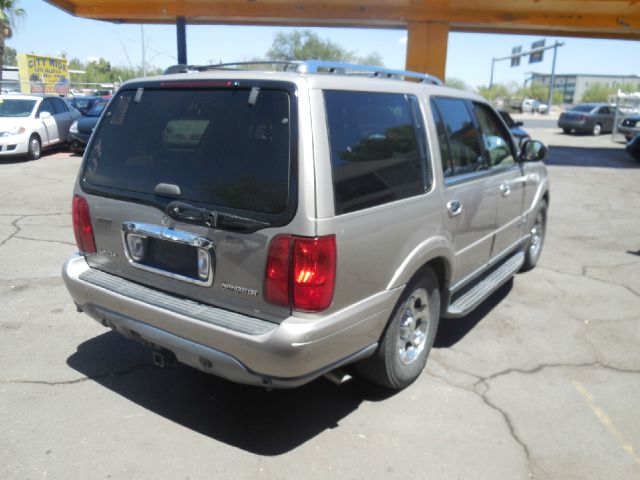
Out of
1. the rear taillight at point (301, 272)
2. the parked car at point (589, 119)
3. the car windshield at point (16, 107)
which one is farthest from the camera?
the parked car at point (589, 119)

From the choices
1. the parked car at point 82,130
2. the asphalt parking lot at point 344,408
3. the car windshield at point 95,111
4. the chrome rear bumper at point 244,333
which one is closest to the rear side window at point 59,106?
the parked car at point 82,130

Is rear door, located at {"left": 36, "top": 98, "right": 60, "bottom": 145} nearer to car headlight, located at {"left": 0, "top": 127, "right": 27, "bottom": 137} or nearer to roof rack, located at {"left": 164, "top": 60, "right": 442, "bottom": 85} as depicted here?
car headlight, located at {"left": 0, "top": 127, "right": 27, "bottom": 137}

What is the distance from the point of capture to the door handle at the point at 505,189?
4566 millimetres

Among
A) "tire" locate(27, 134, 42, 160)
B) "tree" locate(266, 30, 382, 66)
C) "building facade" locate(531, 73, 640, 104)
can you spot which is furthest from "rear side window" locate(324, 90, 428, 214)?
"building facade" locate(531, 73, 640, 104)

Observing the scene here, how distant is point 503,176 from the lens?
463cm

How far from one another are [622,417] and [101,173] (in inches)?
140

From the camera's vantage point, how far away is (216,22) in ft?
65.6

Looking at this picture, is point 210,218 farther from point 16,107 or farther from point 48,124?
point 48,124

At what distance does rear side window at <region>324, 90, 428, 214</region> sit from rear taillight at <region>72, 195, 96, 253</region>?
65.0 inches

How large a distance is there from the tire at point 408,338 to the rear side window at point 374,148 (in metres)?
0.65

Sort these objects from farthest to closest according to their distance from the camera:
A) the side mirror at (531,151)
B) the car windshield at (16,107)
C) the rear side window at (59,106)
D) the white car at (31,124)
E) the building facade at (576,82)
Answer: the building facade at (576,82), the rear side window at (59,106), the car windshield at (16,107), the white car at (31,124), the side mirror at (531,151)

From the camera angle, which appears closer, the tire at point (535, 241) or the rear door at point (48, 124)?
the tire at point (535, 241)

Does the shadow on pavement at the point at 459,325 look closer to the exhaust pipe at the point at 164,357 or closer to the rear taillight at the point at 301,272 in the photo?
the rear taillight at the point at 301,272

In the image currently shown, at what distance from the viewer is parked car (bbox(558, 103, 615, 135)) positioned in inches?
1099
